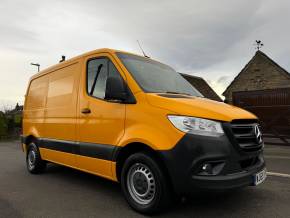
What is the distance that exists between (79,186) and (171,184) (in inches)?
96.0

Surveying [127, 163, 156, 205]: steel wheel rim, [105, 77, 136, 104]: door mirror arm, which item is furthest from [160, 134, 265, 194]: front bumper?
[105, 77, 136, 104]: door mirror arm

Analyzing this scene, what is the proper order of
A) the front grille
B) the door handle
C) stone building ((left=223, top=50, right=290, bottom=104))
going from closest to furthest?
the front grille < the door handle < stone building ((left=223, top=50, right=290, bottom=104))

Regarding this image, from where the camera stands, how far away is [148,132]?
3914 millimetres

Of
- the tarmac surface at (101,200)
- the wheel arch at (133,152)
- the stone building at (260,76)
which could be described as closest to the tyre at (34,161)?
the tarmac surface at (101,200)

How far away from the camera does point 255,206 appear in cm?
427

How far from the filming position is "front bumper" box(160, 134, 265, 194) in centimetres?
354

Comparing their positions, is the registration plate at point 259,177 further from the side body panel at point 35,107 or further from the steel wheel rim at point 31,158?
the steel wheel rim at point 31,158

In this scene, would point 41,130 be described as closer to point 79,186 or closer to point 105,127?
point 79,186

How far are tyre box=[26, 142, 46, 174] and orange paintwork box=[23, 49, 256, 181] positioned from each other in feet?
0.92

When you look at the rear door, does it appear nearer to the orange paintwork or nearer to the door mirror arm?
the orange paintwork

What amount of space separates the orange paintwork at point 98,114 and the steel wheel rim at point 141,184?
332 millimetres

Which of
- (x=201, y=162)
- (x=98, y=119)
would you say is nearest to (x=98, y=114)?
(x=98, y=119)

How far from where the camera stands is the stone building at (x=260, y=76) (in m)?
26.0

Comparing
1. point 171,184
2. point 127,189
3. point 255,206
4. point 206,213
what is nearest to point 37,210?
point 127,189
